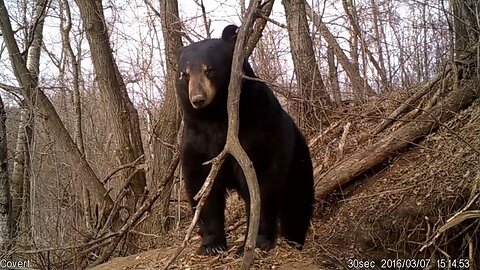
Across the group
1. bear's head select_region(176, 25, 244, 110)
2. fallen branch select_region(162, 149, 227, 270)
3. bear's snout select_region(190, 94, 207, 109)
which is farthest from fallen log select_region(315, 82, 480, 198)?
fallen branch select_region(162, 149, 227, 270)

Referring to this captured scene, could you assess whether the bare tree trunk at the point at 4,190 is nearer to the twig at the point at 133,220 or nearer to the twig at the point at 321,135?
the twig at the point at 133,220

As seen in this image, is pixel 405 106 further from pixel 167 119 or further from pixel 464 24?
pixel 167 119

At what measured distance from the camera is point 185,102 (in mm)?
4496

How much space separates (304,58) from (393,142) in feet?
9.50

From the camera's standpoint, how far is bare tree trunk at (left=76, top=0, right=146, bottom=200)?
813 centimetres

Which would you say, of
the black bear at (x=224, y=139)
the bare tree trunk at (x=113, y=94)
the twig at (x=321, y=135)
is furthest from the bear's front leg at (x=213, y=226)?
the twig at (x=321, y=135)

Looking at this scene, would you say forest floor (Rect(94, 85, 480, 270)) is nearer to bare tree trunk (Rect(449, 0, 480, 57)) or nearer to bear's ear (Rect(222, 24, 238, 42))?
bare tree trunk (Rect(449, 0, 480, 57))

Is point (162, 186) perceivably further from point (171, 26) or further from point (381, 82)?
point (381, 82)

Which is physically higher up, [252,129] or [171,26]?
[171,26]

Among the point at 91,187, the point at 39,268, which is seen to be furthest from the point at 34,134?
the point at 39,268

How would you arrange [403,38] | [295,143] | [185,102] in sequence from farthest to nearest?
[403,38], [295,143], [185,102]

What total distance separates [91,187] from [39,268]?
1.35 meters

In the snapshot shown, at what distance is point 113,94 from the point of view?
812 centimetres

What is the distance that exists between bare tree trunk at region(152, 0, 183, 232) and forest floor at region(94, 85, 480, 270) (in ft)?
1.82
